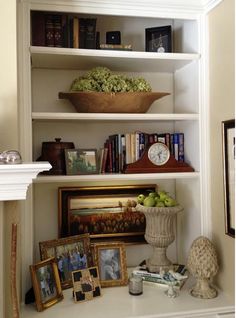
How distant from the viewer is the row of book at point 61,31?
76.1 inches

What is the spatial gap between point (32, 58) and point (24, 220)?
0.87m

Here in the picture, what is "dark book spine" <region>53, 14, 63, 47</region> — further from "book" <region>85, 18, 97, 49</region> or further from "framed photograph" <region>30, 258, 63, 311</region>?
"framed photograph" <region>30, 258, 63, 311</region>

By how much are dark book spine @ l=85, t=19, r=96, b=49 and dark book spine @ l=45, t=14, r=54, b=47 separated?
0.19 m

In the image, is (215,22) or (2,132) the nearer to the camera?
(2,132)

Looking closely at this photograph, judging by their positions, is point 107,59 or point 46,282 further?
point 107,59

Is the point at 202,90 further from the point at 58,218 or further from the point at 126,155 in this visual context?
the point at 58,218

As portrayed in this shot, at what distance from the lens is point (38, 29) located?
193cm

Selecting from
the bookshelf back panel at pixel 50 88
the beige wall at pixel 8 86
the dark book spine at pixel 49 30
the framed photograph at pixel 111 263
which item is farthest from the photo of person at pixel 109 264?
the dark book spine at pixel 49 30

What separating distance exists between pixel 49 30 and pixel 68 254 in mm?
1209

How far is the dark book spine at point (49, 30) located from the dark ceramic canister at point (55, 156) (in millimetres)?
540

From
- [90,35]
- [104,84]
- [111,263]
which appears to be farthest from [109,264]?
[90,35]

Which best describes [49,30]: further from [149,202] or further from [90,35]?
[149,202]

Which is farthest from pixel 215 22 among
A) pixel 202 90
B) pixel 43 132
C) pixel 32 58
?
pixel 43 132

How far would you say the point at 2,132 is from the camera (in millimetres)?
1538
